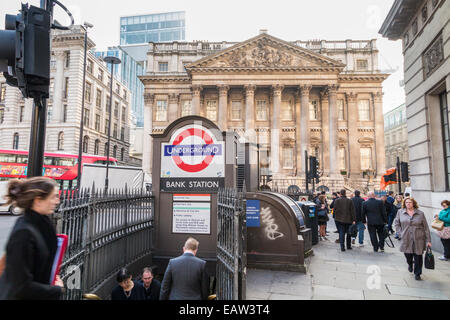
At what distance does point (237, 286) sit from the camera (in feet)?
12.9

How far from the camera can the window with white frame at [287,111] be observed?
37.6 metres

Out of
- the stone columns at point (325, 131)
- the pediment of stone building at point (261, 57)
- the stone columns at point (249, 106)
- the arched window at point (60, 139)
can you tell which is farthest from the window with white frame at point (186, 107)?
the stone columns at point (325, 131)

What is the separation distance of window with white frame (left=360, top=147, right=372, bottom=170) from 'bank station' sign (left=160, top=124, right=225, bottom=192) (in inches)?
1389

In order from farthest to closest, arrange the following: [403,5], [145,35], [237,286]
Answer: [145,35], [403,5], [237,286]

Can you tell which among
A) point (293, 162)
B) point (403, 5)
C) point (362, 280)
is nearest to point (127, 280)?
point (362, 280)

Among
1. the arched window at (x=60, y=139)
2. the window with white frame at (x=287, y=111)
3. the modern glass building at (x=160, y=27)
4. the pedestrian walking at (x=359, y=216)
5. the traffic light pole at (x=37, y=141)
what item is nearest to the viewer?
the traffic light pole at (x=37, y=141)

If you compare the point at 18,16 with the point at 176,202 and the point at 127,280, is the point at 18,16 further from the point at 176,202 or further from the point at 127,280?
the point at 176,202

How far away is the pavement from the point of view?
15.9 ft

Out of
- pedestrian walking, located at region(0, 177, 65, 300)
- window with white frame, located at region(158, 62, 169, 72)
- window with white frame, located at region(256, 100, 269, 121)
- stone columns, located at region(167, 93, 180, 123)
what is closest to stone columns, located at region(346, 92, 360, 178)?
window with white frame, located at region(256, 100, 269, 121)

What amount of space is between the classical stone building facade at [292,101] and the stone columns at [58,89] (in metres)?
11.1

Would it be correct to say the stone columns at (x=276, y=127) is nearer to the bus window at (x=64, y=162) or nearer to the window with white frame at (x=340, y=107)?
the window with white frame at (x=340, y=107)
